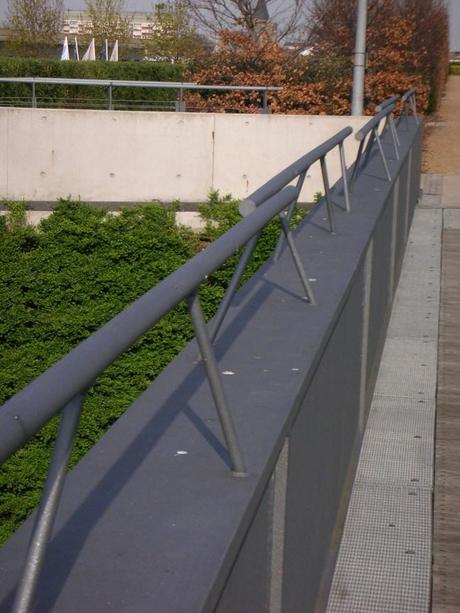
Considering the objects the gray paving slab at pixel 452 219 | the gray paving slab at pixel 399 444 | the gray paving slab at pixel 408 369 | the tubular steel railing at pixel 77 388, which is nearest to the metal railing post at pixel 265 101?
the gray paving slab at pixel 452 219

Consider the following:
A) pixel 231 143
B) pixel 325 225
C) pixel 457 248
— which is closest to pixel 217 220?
pixel 231 143

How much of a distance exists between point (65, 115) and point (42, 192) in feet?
4.63

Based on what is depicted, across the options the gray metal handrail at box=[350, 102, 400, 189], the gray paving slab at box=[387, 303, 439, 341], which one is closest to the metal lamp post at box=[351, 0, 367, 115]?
the gray metal handrail at box=[350, 102, 400, 189]

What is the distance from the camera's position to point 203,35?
1361 inches

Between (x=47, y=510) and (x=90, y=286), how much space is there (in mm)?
20220

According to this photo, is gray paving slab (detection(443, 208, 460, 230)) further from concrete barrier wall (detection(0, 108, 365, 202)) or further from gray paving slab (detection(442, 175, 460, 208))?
concrete barrier wall (detection(0, 108, 365, 202))

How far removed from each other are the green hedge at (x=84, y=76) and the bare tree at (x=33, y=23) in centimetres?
2814

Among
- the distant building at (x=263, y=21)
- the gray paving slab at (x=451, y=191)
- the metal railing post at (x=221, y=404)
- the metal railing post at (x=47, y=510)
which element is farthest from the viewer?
the distant building at (x=263, y=21)

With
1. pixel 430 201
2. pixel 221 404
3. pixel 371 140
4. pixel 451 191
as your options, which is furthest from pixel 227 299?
pixel 451 191

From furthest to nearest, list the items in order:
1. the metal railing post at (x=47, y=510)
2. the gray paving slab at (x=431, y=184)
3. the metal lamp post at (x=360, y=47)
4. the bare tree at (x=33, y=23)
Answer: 1. the bare tree at (x=33, y=23)
2. the metal lamp post at (x=360, y=47)
3. the gray paving slab at (x=431, y=184)
4. the metal railing post at (x=47, y=510)

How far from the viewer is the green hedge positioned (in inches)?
1133

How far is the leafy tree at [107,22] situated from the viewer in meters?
69.7

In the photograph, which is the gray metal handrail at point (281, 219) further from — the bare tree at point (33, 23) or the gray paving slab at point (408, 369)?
the bare tree at point (33, 23)

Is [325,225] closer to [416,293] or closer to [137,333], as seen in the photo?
[416,293]
